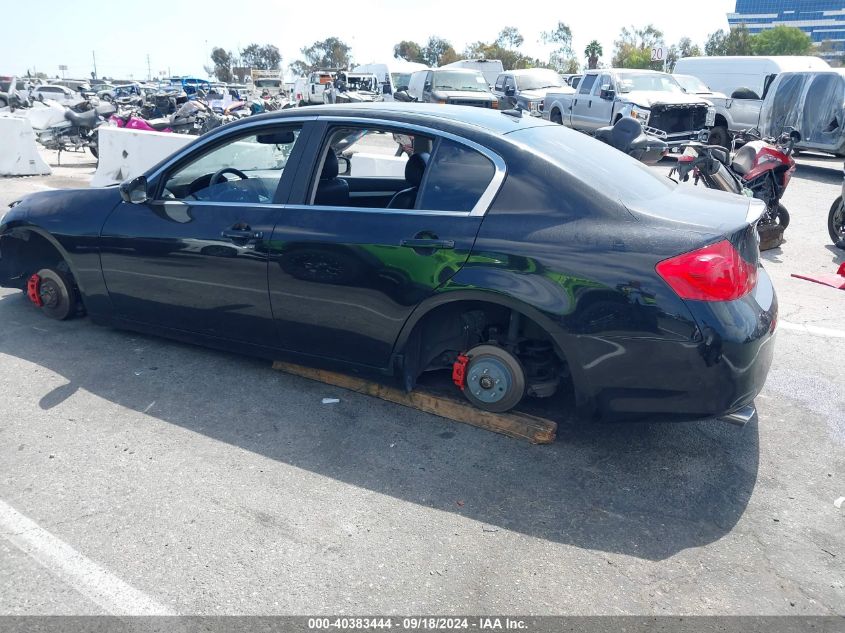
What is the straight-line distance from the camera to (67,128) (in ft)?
50.4

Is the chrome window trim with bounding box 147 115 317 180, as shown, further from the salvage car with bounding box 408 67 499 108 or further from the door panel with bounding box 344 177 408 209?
the salvage car with bounding box 408 67 499 108

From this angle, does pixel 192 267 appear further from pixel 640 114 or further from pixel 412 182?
pixel 640 114

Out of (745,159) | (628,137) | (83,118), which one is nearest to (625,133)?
(628,137)

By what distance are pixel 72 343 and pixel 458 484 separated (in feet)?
10.3


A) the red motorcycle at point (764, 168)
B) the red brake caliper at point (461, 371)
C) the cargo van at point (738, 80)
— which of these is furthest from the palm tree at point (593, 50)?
the red brake caliper at point (461, 371)

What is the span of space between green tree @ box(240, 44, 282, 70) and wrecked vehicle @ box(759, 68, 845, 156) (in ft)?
326

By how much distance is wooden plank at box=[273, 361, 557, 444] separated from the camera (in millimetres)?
3791

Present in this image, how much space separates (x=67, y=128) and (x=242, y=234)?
1348 centimetres

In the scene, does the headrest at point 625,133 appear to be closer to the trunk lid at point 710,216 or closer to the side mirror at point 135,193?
the trunk lid at point 710,216

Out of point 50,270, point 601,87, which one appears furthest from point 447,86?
point 50,270

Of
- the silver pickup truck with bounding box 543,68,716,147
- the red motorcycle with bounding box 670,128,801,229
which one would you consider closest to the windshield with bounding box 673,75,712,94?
the silver pickup truck with bounding box 543,68,716,147

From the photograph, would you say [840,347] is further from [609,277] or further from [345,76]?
[345,76]

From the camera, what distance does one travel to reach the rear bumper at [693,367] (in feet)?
10.5

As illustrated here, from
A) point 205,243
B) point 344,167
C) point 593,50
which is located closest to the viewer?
point 205,243
